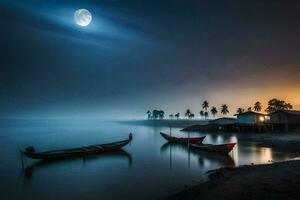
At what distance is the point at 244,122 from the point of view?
200 ft

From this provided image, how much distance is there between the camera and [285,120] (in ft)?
175

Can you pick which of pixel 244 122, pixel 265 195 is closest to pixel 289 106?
pixel 244 122

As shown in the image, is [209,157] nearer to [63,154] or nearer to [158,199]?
[158,199]

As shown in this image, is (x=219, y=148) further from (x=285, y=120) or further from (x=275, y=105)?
(x=275, y=105)

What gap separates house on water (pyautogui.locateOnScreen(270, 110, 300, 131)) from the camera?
52.7 m

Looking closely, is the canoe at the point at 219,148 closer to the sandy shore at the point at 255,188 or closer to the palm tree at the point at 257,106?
the sandy shore at the point at 255,188

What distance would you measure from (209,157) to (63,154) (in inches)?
791

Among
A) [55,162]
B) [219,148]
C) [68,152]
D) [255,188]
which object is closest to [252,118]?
[219,148]

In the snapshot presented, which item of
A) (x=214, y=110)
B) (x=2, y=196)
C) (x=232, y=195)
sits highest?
(x=214, y=110)

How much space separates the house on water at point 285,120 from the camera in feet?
173

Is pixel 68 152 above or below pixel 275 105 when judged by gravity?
below

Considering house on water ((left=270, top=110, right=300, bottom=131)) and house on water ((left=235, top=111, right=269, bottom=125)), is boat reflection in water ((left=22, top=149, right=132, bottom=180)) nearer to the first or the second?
house on water ((left=235, top=111, right=269, bottom=125))

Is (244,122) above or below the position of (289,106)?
below

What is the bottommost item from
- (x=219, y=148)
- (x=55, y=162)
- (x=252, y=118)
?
(x=55, y=162)
